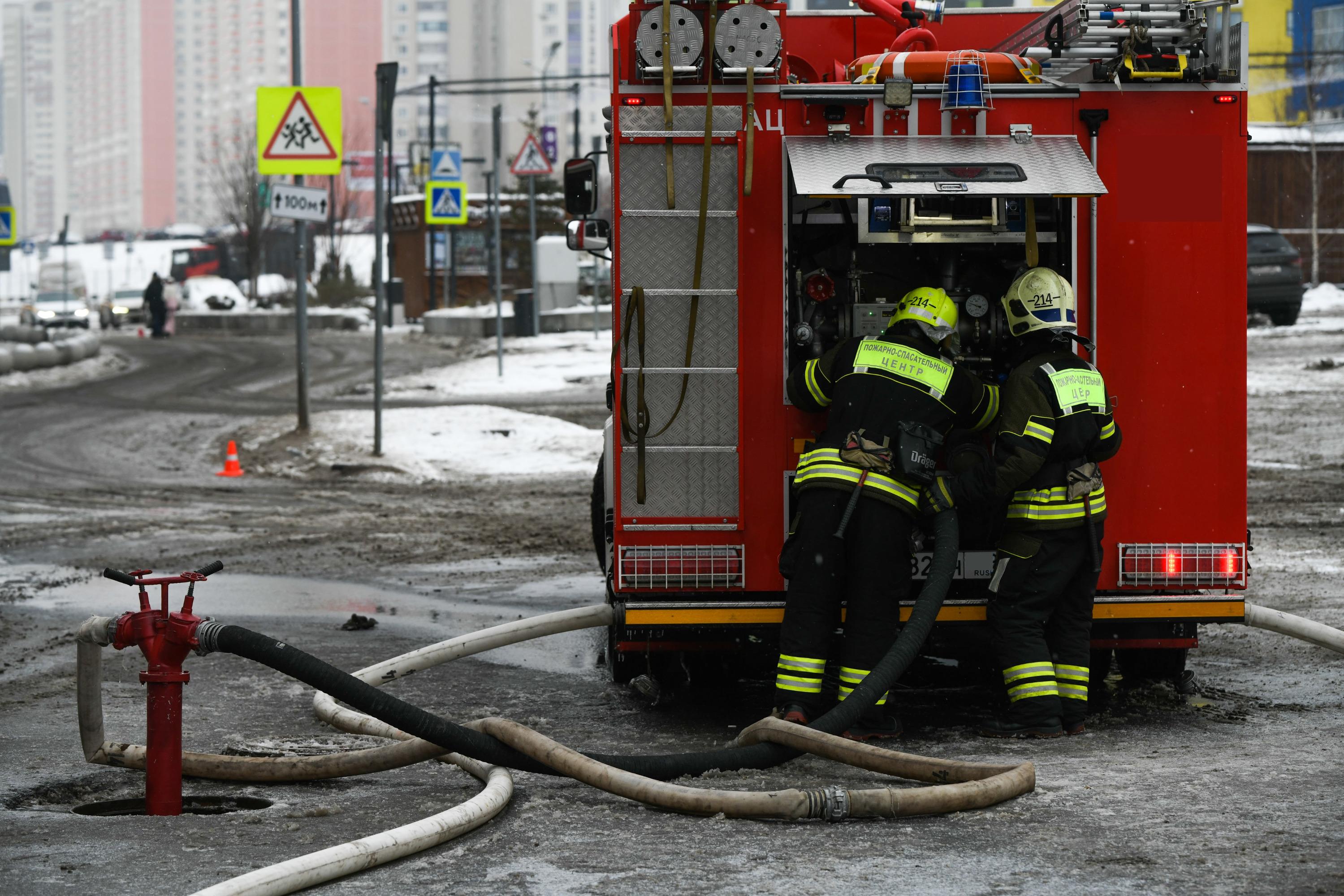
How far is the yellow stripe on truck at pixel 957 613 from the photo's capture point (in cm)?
652

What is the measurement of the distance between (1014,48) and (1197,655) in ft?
10.6

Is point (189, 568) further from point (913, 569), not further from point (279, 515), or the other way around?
point (913, 569)

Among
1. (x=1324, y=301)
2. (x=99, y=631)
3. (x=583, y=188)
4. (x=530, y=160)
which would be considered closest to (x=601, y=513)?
(x=583, y=188)

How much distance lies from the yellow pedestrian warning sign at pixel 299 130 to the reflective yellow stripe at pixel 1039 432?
1056cm

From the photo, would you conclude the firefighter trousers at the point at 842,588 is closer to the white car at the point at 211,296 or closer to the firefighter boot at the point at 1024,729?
the firefighter boot at the point at 1024,729

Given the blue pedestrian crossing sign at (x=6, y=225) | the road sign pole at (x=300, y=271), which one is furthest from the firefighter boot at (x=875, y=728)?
the blue pedestrian crossing sign at (x=6, y=225)

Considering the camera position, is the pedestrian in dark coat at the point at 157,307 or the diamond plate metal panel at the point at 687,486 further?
the pedestrian in dark coat at the point at 157,307

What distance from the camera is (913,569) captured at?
21.7ft

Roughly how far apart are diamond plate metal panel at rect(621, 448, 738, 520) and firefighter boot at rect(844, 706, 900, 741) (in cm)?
98

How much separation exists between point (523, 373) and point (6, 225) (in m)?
11.3

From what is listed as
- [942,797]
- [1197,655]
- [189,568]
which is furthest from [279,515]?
[942,797]

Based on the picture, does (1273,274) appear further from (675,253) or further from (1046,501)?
(675,253)

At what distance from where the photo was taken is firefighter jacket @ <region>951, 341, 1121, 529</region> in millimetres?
6305

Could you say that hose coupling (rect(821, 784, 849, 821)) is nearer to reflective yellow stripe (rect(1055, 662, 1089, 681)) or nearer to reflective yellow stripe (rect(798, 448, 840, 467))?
reflective yellow stripe (rect(798, 448, 840, 467))
